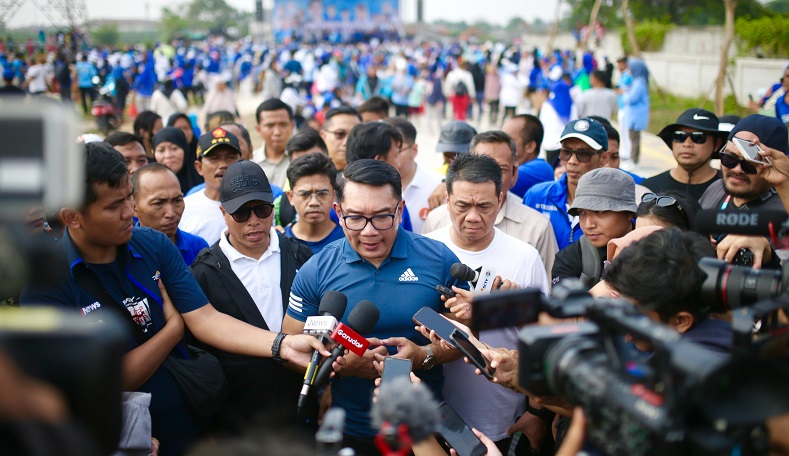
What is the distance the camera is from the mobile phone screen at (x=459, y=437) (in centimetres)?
292

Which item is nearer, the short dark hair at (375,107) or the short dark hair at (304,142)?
the short dark hair at (304,142)

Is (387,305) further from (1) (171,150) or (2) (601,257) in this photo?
(1) (171,150)

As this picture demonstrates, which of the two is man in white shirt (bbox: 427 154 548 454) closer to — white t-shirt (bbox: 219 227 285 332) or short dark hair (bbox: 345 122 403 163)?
white t-shirt (bbox: 219 227 285 332)

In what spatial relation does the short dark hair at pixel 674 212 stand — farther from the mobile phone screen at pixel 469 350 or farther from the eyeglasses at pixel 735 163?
the mobile phone screen at pixel 469 350

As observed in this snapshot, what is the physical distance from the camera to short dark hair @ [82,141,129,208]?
3176mm

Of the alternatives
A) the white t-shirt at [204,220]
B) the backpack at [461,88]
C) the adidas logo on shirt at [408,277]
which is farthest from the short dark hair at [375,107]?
the backpack at [461,88]

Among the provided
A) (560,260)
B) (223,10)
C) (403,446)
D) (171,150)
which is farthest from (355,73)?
(223,10)

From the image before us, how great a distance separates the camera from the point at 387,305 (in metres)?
3.61

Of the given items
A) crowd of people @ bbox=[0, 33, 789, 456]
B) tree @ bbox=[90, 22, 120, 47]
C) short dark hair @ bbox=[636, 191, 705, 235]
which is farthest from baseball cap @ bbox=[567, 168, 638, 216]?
tree @ bbox=[90, 22, 120, 47]

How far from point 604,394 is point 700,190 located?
169 inches

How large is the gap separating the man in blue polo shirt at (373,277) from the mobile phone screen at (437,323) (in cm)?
35

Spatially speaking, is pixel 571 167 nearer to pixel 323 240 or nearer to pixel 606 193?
pixel 606 193

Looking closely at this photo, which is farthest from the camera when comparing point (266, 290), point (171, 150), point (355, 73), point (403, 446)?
point (355, 73)

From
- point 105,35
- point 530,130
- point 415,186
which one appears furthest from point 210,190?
point 105,35
